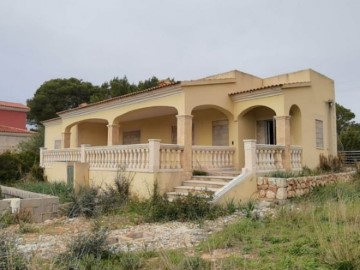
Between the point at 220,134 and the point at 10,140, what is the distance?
20474 mm

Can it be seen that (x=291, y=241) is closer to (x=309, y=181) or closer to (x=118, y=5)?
(x=309, y=181)

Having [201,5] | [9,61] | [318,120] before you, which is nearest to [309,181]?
[318,120]

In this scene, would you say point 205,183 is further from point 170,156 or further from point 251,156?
point 251,156

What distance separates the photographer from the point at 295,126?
13.6 metres

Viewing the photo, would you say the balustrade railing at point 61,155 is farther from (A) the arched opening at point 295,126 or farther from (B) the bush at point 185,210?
(A) the arched opening at point 295,126

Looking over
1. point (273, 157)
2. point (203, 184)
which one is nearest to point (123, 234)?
point (203, 184)

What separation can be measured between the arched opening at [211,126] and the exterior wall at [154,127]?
6.07 ft

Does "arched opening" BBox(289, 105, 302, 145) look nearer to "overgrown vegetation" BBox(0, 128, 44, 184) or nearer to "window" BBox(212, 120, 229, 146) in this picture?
"window" BBox(212, 120, 229, 146)

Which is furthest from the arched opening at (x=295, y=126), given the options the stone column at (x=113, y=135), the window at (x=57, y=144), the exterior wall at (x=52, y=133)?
the window at (x=57, y=144)

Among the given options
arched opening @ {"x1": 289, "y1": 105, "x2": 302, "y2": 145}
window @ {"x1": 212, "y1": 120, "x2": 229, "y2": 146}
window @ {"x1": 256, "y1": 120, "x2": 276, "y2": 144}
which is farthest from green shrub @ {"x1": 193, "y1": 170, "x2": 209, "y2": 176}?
arched opening @ {"x1": 289, "y1": 105, "x2": 302, "y2": 145}

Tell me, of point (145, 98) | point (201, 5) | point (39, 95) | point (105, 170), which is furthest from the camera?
point (39, 95)

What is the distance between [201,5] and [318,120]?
7469mm

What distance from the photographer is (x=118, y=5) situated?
10.9 m

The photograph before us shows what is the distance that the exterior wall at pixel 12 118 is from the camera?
105 feet
